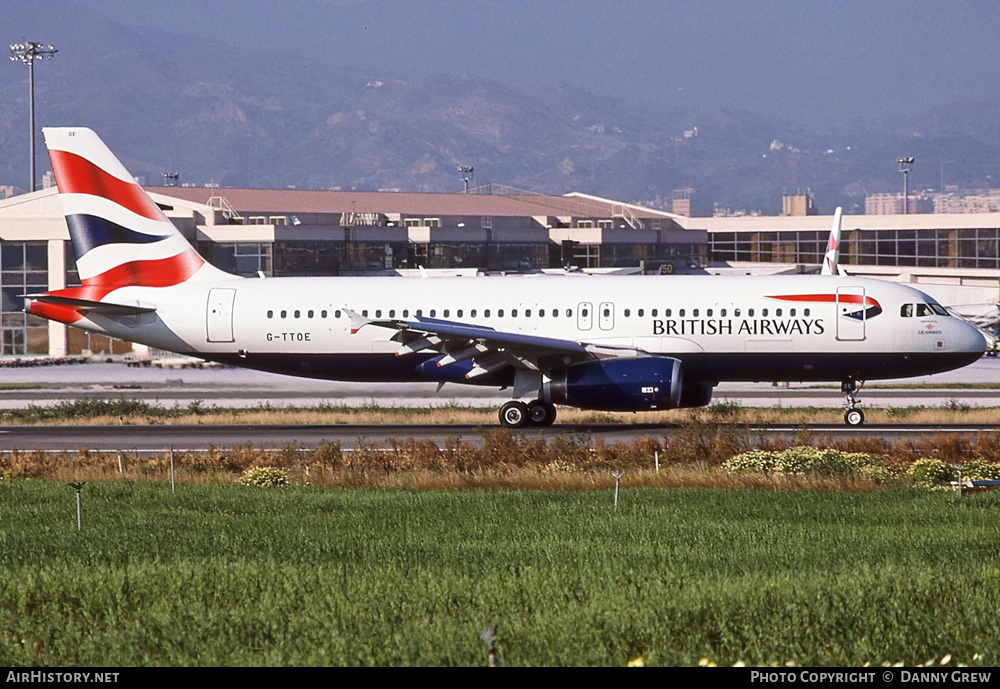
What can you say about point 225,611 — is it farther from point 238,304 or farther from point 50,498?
point 238,304

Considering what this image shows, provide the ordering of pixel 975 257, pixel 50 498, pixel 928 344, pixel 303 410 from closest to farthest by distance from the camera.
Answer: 1. pixel 50 498
2. pixel 928 344
3. pixel 303 410
4. pixel 975 257

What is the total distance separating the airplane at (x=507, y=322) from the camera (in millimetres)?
32594

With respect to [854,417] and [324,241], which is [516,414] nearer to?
[854,417]

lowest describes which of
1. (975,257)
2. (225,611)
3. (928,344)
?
(225,611)

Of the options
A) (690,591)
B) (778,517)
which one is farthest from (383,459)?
(690,591)

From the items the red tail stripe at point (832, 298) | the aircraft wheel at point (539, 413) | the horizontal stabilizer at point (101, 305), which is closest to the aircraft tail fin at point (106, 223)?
the horizontal stabilizer at point (101, 305)

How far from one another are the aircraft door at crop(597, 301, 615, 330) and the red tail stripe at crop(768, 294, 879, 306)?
4030 mm

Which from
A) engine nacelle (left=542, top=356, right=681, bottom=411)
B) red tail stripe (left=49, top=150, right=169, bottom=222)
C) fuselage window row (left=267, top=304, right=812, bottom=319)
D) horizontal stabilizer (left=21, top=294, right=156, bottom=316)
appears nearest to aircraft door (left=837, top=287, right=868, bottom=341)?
fuselage window row (left=267, top=304, right=812, bottom=319)

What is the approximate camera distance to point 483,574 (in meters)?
12.9

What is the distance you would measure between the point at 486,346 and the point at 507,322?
66.3 inches

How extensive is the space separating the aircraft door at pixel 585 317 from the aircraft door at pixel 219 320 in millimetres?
9387

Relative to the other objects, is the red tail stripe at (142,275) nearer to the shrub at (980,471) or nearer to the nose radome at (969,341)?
the nose radome at (969,341)

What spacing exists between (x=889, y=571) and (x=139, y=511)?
10460mm

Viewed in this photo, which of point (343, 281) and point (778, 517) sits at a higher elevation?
point (343, 281)
